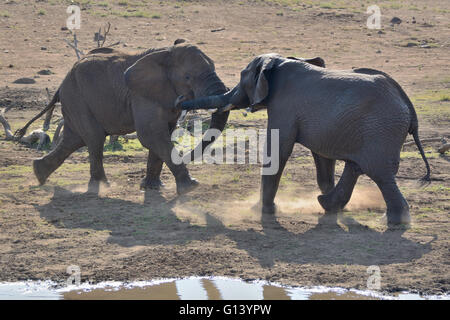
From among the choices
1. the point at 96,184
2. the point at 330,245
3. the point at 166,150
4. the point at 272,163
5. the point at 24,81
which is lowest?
the point at 24,81

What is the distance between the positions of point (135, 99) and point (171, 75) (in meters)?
0.51

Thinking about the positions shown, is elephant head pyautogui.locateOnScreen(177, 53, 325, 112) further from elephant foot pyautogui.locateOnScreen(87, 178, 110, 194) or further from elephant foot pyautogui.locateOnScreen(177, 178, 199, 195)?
elephant foot pyautogui.locateOnScreen(87, 178, 110, 194)

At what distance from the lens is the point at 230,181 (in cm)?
1033

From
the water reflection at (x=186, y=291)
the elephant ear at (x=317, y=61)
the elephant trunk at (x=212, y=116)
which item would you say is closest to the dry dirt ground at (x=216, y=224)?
the water reflection at (x=186, y=291)

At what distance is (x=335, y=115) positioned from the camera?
26.4 feet

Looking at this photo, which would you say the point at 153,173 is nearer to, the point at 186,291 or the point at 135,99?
the point at 135,99

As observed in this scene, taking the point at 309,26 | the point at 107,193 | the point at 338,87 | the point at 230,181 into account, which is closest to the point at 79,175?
the point at 107,193

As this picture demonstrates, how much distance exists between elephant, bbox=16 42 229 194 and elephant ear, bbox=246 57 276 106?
323 millimetres

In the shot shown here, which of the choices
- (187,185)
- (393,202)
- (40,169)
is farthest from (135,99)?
(393,202)

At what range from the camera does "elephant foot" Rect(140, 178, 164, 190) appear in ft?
32.4

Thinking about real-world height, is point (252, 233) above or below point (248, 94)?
below

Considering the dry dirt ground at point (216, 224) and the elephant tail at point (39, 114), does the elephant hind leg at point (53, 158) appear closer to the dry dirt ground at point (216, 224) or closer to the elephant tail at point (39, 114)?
the dry dirt ground at point (216, 224)

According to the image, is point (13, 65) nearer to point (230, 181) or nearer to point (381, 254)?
point (230, 181)
